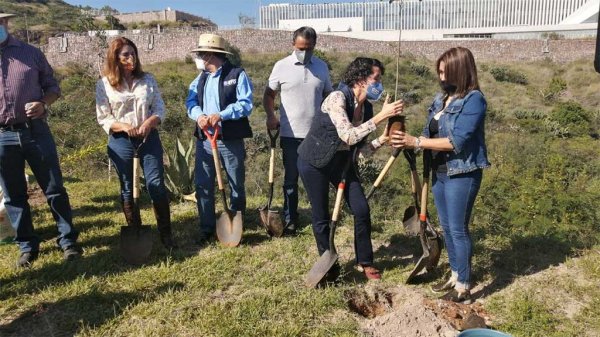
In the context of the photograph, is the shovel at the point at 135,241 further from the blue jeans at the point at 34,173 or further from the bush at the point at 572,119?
the bush at the point at 572,119

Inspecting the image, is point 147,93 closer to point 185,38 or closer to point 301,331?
point 301,331

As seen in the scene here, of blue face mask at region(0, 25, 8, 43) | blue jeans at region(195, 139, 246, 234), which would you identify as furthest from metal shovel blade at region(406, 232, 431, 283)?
blue face mask at region(0, 25, 8, 43)

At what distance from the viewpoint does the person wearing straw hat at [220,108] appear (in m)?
3.63

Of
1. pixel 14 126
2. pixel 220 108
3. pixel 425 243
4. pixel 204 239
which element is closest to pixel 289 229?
pixel 204 239

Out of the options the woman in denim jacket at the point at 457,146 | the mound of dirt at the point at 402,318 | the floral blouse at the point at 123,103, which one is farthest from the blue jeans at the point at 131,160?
the woman in denim jacket at the point at 457,146

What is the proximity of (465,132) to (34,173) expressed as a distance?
317 centimetres

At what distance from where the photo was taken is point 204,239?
402 centimetres

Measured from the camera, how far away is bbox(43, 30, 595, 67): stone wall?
3700cm

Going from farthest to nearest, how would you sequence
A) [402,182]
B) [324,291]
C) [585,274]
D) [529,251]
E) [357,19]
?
[357,19] < [402,182] < [529,251] < [585,274] < [324,291]

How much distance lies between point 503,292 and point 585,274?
739mm

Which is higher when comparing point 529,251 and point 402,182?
point 529,251

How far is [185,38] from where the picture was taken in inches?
1485

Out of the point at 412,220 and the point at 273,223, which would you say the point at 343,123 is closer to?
the point at 412,220

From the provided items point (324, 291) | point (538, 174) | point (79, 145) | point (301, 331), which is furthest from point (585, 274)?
point (79, 145)
